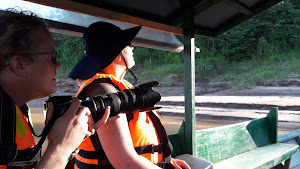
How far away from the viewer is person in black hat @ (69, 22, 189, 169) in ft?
3.98

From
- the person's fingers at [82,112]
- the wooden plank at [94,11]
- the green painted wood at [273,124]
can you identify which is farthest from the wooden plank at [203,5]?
the person's fingers at [82,112]

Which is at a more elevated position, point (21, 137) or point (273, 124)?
point (21, 137)

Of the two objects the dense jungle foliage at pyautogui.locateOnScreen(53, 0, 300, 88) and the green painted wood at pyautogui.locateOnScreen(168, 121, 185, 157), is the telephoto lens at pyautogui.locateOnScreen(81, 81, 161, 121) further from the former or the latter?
the dense jungle foliage at pyautogui.locateOnScreen(53, 0, 300, 88)

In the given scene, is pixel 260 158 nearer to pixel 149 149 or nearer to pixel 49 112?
pixel 149 149

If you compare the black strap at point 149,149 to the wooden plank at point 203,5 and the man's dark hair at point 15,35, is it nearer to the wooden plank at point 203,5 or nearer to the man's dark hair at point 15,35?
the man's dark hair at point 15,35

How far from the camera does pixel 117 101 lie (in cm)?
109

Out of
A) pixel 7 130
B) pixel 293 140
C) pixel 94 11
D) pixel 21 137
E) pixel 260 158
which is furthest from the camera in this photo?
pixel 293 140

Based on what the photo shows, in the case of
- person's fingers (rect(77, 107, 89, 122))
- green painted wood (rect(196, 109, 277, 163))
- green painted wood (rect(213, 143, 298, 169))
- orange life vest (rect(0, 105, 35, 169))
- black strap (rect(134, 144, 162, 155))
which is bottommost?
green painted wood (rect(213, 143, 298, 169))

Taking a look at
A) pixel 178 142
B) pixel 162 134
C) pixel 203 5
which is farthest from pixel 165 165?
pixel 203 5

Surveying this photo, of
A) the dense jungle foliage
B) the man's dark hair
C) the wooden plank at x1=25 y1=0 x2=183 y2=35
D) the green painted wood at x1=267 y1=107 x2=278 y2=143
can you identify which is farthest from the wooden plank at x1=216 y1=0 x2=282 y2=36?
the dense jungle foliage

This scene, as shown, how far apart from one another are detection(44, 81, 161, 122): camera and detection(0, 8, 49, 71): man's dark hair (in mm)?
193

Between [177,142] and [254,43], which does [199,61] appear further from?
[177,142]

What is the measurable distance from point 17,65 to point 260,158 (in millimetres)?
3134

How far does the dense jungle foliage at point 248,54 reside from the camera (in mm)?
18078
